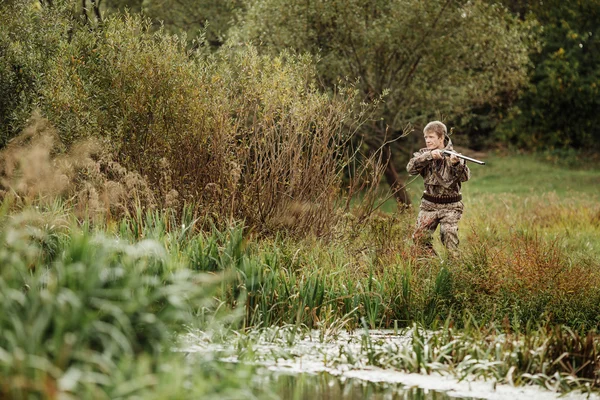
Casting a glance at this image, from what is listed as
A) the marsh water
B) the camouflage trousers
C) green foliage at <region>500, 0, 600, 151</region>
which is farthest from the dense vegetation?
green foliage at <region>500, 0, 600, 151</region>

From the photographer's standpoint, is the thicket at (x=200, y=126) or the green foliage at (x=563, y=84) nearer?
the thicket at (x=200, y=126)

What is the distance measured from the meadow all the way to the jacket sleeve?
2.18ft

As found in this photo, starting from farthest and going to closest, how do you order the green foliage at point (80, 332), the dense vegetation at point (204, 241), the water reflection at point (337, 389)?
the water reflection at point (337, 389) < the dense vegetation at point (204, 241) < the green foliage at point (80, 332)

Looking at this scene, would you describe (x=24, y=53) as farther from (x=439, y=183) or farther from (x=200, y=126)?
(x=439, y=183)

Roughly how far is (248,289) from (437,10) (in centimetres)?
1237

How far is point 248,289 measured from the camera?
7.65 meters

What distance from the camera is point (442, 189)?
9969mm

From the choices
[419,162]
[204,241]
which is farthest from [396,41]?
[204,241]

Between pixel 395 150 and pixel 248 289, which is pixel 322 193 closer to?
pixel 248 289

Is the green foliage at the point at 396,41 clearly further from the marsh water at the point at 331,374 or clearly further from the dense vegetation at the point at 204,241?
the marsh water at the point at 331,374

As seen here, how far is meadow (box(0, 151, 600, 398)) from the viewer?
4.59m

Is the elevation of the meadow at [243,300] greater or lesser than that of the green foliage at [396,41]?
lesser

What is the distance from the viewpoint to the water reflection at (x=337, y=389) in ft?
19.0

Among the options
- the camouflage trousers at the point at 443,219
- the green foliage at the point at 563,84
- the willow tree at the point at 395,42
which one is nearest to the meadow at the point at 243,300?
the camouflage trousers at the point at 443,219
